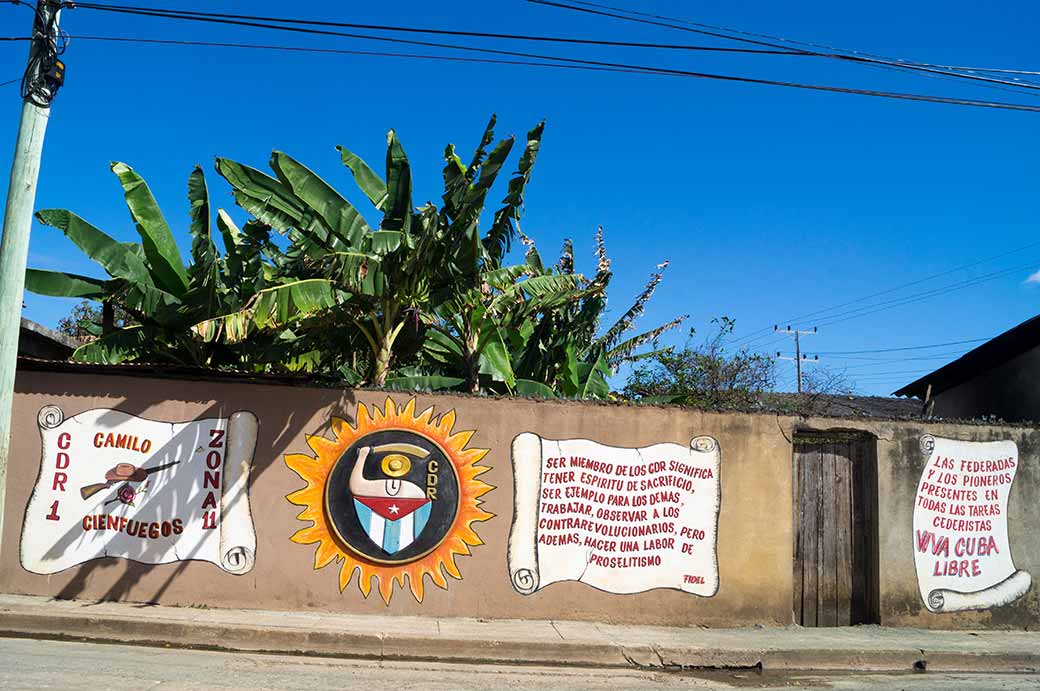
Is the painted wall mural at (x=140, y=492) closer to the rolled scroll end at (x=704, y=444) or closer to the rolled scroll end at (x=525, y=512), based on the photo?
the rolled scroll end at (x=525, y=512)

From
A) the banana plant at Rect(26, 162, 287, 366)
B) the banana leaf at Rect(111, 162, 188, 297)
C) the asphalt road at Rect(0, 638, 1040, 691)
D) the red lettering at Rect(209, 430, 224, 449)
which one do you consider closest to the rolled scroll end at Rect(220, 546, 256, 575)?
the red lettering at Rect(209, 430, 224, 449)

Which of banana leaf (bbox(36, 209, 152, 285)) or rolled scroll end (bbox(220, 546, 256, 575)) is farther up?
banana leaf (bbox(36, 209, 152, 285))

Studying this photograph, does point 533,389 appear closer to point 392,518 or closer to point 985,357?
point 392,518

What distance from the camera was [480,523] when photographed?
9508mm

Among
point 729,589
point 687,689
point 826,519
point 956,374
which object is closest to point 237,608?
point 687,689

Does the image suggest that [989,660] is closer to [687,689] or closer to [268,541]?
[687,689]

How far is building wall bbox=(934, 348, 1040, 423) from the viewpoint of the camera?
47.4 ft

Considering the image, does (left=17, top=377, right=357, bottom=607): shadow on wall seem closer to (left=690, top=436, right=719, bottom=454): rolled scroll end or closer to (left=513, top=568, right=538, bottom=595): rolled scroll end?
(left=513, top=568, right=538, bottom=595): rolled scroll end

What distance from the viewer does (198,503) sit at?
9.35 metres

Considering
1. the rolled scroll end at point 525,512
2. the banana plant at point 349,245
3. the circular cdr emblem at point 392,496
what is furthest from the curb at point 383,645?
the banana plant at point 349,245

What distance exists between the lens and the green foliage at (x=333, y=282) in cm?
945

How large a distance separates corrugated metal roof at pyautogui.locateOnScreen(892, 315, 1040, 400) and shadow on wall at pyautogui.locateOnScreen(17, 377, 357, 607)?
38.7 feet

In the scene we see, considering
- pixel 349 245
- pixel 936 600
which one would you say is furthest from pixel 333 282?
pixel 936 600

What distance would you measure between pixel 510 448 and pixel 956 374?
11442 millimetres
